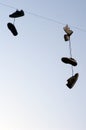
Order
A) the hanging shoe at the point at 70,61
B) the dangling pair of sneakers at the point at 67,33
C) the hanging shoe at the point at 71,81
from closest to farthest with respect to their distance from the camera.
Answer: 1. the hanging shoe at the point at 71,81
2. the hanging shoe at the point at 70,61
3. the dangling pair of sneakers at the point at 67,33

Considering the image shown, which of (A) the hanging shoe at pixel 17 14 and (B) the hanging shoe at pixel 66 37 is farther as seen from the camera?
(B) the hanging shoe at pixel 66 37

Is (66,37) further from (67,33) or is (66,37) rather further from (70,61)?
(70,61)

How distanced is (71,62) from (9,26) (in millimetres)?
1232

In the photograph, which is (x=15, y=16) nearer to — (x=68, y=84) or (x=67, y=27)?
(x=67, y=27)

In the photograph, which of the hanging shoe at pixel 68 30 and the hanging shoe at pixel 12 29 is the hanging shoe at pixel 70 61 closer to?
the hanging shoe at pixel 68 30

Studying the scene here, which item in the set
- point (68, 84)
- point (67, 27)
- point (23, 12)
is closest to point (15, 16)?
point (23, 12)

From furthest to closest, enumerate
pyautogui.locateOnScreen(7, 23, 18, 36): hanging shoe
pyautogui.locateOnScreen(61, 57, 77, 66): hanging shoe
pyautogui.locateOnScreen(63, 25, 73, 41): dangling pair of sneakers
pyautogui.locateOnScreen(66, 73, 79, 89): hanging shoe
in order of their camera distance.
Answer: pyautogui.locateOnScreen(63, 25, 73, 41): dangling pair of sneakers → pyautogui.locateOnScreen(61, 57, 77, 66): hanging shoe → pyautogui.locateOnScreen(66, 73, 79, 89): hanging shoe → pyautogui.locateOnScreen(7, 23, 18, 36): hanging shoe

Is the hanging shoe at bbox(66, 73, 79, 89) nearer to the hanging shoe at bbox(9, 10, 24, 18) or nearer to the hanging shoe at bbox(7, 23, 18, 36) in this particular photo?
the hanging shoe at bbox(7, 23, 18, 36)

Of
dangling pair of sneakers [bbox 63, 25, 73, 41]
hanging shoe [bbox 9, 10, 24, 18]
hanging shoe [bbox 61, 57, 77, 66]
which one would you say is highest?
hanging shoe [bbox 9, 10, 24, 18]

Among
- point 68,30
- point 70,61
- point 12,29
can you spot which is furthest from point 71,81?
point 12,29

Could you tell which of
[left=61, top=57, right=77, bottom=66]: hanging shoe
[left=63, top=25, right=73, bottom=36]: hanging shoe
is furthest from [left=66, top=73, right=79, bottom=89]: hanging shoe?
[left=63, top=25, right=73, bottom=36]: hanging shoe

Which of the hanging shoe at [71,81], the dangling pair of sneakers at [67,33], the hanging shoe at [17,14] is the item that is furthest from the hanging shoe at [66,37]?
the hanging shoe at [17,14]

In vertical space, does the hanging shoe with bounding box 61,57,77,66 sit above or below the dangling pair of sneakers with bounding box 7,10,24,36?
below

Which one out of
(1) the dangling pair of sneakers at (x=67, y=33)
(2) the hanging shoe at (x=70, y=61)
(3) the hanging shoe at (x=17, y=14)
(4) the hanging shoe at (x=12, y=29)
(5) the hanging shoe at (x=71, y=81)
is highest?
(3) the hanging shoe at (x=17, y=14)
